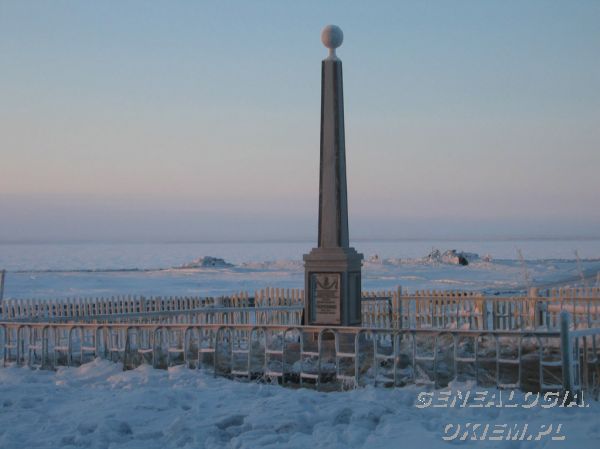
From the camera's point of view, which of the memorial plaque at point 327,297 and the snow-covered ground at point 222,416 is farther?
the memorial plaque at point 327,297

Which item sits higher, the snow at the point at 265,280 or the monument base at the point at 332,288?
the monument base at the point at 332,288

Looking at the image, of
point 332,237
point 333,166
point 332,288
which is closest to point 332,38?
point 333,166

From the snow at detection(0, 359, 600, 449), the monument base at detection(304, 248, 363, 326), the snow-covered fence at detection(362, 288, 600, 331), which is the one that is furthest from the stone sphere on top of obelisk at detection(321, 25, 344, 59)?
the snow at detection(0, 359, 600, 449)

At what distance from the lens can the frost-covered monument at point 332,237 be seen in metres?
13.7

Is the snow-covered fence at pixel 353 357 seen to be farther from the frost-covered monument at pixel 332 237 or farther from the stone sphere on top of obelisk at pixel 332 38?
the stone sphere on top of obelisk at pixel 332 38

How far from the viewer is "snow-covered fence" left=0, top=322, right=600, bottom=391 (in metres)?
9.27

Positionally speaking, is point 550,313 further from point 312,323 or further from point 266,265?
point 266,265

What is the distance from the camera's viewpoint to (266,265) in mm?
70812

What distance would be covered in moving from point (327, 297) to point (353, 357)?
2529 millimetres

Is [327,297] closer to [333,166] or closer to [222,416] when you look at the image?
[333,166]

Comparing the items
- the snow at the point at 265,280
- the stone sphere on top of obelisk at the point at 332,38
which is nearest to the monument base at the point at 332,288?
the stone sphere on top of obelisk at the point at 332,38

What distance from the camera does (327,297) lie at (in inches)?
541

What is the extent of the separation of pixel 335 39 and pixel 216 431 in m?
8.75

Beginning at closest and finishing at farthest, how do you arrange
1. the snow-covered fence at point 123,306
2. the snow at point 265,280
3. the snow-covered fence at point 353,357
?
the snow-covered fence at point 353,357
the snow-covered fence at point 123,306
the snow at point 265,280
